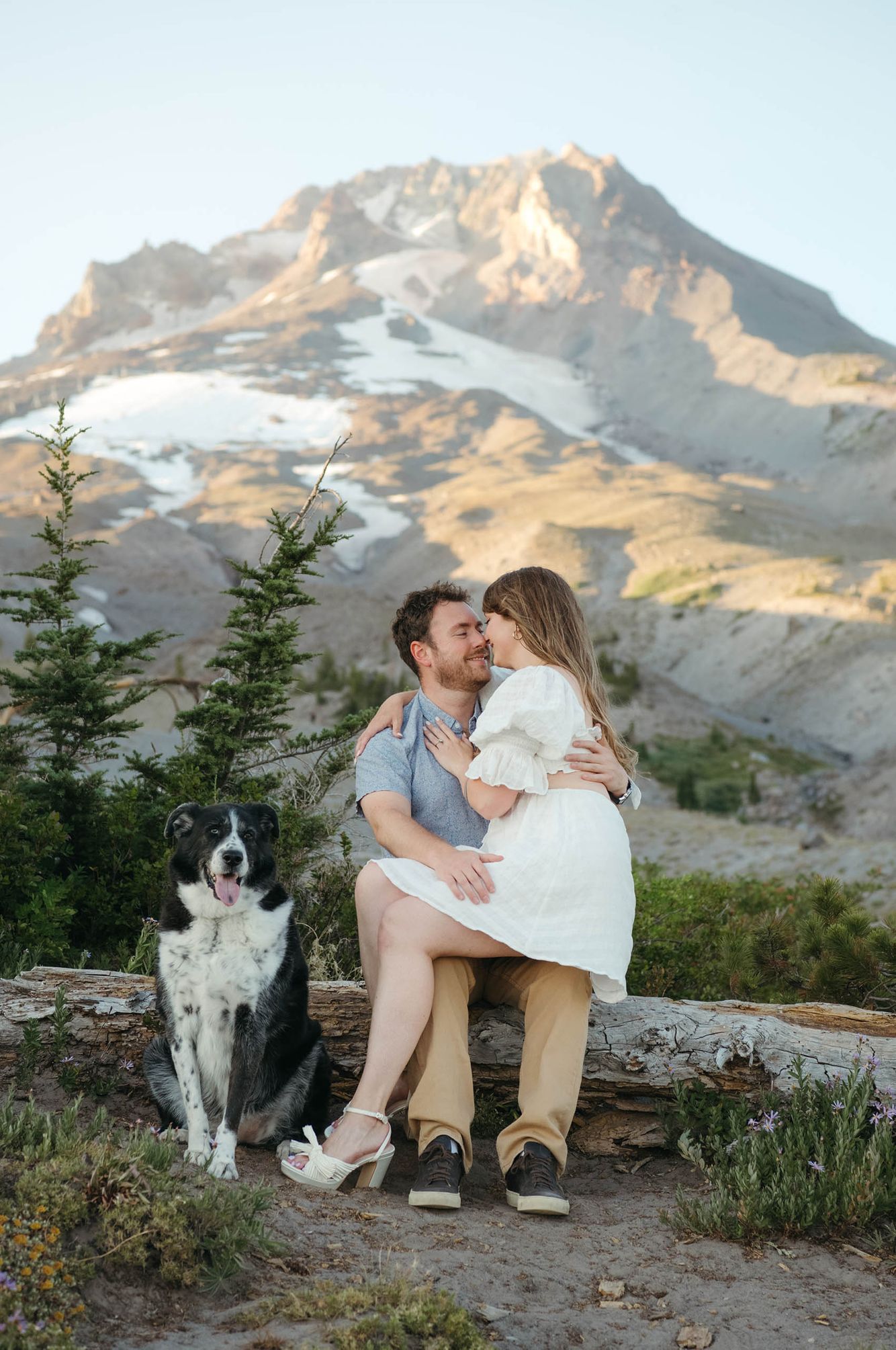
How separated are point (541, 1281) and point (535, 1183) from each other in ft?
2.02

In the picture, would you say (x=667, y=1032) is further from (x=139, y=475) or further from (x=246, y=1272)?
(x=139, y=475)

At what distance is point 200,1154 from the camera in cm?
418

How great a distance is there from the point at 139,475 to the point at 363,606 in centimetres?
5192

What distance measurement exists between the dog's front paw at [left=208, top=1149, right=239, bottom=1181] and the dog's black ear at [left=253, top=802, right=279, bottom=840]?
1.21m

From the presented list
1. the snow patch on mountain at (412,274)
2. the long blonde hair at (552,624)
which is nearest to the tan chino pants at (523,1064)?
the long blonde hair at (552,624)

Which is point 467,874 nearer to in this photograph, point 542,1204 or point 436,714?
point 436,714

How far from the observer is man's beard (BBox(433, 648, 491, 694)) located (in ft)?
17.4

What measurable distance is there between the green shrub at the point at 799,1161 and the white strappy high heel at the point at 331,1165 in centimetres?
110

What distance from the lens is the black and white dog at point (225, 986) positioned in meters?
4.27

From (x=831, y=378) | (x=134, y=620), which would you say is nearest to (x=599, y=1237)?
(x=134, y=620)

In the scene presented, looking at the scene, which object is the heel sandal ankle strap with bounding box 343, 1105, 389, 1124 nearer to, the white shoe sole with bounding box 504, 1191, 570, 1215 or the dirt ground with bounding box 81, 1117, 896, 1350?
the dirt ground with bounding box 81, 1117, 896, 1350

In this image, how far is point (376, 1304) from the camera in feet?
10.5

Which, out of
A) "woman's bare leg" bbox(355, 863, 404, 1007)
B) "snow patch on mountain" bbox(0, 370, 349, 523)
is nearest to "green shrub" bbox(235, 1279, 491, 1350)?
"woman's bare leg" bbox(355, 863, 404, 1007)

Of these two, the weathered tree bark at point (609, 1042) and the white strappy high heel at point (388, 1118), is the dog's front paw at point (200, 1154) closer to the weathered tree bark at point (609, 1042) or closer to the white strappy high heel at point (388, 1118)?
the white strappy high heel at point (388, 1118)
